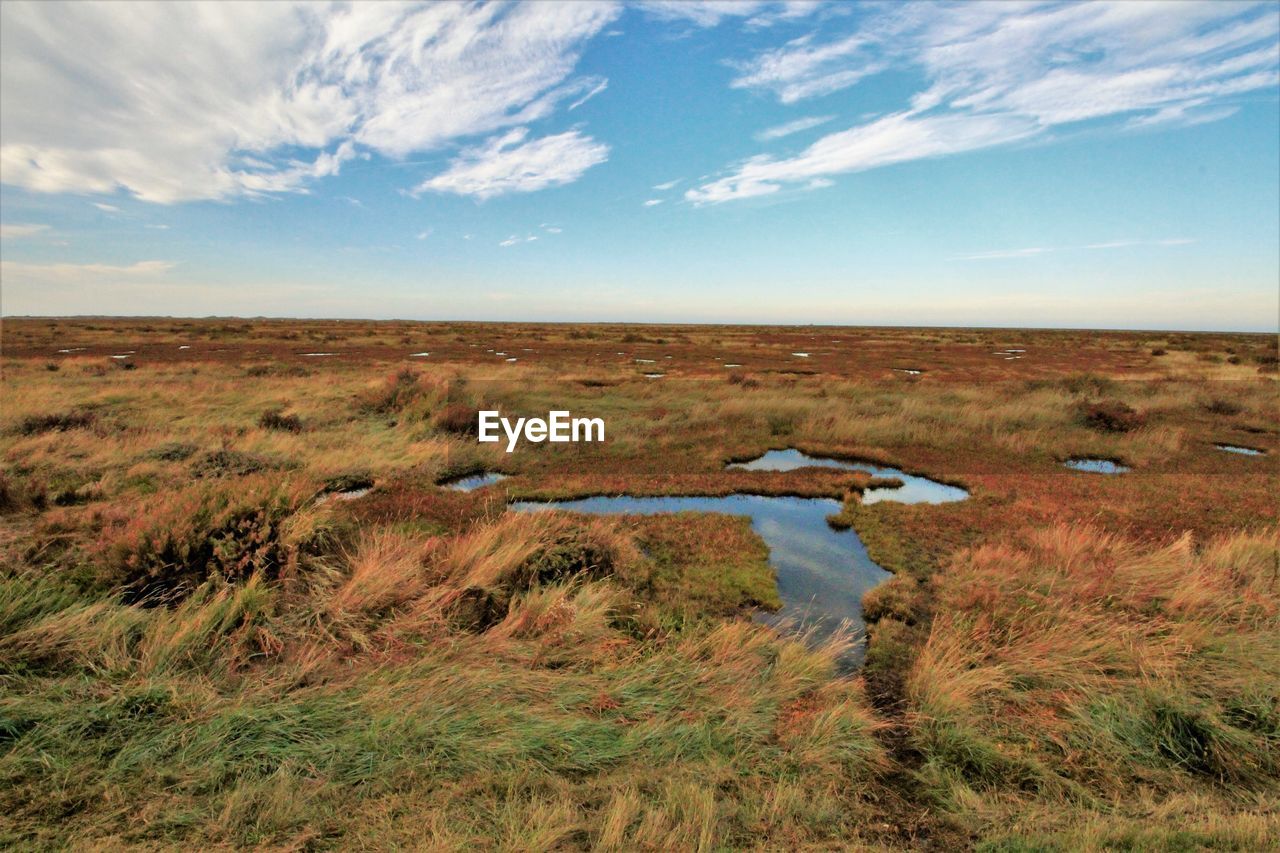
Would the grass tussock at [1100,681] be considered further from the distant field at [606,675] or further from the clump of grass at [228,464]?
the clump of grass at [228,464]

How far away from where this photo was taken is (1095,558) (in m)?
8.74

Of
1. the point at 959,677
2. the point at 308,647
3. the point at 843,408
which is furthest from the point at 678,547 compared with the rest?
the point at 843,408

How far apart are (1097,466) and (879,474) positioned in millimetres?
7029

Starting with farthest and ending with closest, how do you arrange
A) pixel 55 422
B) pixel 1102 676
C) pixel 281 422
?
pixel 281 422
pixel 55 422
pixel 1102 676

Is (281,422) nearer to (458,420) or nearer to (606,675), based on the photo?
(458,420)

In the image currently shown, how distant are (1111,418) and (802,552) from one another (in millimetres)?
17658

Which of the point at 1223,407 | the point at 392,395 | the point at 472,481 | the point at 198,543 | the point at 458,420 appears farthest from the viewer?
the point at 1223,407

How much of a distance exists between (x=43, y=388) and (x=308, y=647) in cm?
2696

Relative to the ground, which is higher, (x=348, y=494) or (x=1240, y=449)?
(x=1240, y=449)

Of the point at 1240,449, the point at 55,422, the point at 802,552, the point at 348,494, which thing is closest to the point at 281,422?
the point at 55,422

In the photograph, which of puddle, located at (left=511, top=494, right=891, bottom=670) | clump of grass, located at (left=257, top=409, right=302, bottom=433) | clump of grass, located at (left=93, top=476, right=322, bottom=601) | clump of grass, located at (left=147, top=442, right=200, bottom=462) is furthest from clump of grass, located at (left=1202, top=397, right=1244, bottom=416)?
clump of grass, located at (left=147, top=442, right=200, bottom=462)

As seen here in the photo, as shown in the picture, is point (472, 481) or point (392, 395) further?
point (392, 395)

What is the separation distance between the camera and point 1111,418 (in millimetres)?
20609

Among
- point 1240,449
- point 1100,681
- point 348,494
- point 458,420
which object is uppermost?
point 458,420
